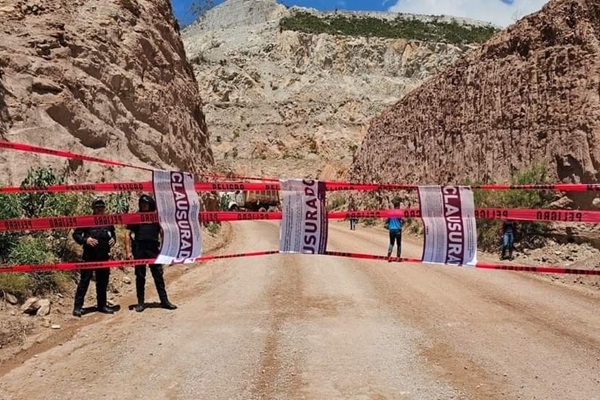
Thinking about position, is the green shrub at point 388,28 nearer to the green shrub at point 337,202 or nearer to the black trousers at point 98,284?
the green shrub at point 337,202

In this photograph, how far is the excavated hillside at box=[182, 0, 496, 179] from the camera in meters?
59.6

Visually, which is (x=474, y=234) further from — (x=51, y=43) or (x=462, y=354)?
(x=51, y=43)

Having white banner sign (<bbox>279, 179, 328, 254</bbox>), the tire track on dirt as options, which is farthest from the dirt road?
white banner sign (<bbox>279, 179, 328, 254</bbox>)

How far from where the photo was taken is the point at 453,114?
24000mm

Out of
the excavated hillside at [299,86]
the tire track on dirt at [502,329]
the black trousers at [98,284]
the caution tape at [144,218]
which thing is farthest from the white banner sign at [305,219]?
the excavated hillside at [299,86]

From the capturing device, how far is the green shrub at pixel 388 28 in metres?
82.1

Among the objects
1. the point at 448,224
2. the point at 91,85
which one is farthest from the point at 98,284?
the point at 91,85

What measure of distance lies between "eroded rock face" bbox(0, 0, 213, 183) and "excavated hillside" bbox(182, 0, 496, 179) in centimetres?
3413

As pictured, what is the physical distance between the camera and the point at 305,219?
6777mm

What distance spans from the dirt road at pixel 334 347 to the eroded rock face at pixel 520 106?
684cm

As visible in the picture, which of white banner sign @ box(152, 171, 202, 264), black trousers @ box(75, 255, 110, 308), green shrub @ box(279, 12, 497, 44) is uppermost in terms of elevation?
green shrub @ box(279, 12, 497, 44)

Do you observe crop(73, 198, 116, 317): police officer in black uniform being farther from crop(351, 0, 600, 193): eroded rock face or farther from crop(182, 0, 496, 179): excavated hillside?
crop(182, 0, 496, 179): excavated hillside

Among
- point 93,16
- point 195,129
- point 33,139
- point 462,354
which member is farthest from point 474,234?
point 195,129

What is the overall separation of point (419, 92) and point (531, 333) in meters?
22.6
